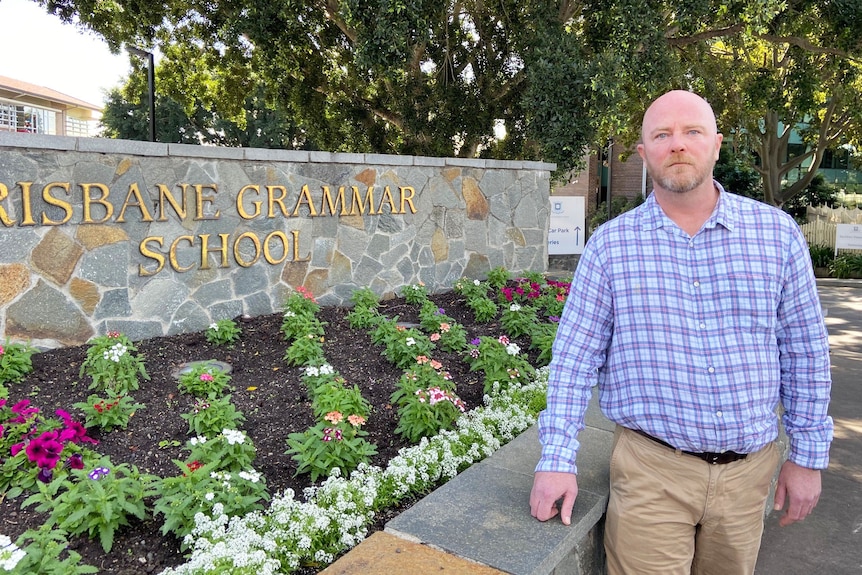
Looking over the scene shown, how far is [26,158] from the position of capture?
474 cm

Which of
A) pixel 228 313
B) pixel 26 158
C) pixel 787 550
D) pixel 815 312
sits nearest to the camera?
pixel 815 312

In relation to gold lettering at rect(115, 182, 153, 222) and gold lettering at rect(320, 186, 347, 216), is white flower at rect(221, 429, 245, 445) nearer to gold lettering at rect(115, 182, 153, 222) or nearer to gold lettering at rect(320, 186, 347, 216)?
gold lettering at rect(115, 182, 153, 222)

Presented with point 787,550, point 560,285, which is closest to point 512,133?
point 560,285

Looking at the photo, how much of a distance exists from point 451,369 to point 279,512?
2.32 m

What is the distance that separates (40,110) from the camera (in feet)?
112

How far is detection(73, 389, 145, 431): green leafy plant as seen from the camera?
3.54 meters

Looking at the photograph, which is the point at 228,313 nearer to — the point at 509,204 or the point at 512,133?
the point at 509,204

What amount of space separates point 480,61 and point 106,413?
961 cm

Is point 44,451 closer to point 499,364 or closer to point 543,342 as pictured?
point 499,364

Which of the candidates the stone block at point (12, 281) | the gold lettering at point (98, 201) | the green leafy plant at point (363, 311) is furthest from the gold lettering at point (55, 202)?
the green leafy plant at point (363, 311)

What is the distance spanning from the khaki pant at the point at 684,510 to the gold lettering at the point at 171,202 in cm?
431

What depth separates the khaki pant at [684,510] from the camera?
213cm

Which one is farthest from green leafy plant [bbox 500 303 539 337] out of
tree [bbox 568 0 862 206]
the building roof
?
the building roof

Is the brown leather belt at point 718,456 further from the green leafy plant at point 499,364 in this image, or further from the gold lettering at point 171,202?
the gold lettering at point 171,202
